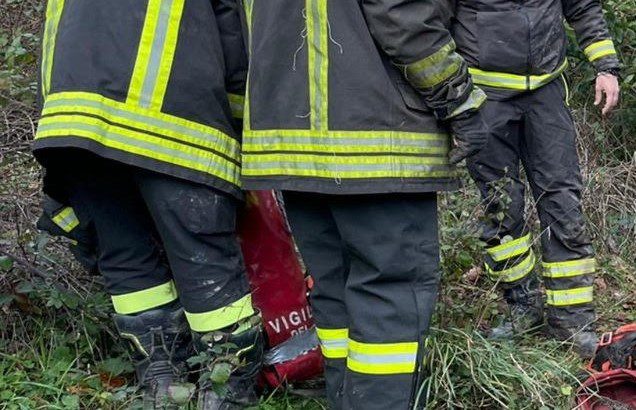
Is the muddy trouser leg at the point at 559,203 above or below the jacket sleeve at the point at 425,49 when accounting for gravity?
below

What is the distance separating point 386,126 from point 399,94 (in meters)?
0.11

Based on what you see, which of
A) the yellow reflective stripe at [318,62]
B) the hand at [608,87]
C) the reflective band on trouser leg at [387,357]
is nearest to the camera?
the yellow reflective stripe at [318,62]

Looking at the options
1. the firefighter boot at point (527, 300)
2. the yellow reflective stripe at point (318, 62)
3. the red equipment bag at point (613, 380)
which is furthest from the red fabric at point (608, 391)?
the yellow reflective stripe at point (318, 62)

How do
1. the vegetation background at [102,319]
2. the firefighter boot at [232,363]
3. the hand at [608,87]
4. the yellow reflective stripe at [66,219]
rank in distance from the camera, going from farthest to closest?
the hand at [608,87], the yellow reflective stripe at [66,219], the vegetation background at [102,319], the firefighter boot at [232,363]

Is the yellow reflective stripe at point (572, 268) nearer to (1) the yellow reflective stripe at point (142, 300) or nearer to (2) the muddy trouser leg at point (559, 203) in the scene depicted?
(2) the muddy trouser leg at point (559, 203)

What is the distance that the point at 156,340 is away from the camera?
11.0ft

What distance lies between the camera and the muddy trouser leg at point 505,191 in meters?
3.85

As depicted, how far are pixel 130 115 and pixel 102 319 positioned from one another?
112cm

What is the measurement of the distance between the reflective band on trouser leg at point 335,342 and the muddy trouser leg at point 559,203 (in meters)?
1.31

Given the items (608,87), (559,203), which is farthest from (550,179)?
(608,87)

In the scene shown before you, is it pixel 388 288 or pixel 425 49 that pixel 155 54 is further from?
pixel 388 288

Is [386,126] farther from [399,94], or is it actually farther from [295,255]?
[295,255]

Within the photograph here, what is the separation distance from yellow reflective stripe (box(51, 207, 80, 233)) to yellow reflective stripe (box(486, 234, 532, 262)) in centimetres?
180

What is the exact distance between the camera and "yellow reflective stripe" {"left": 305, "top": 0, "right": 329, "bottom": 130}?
105 inches
